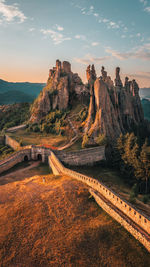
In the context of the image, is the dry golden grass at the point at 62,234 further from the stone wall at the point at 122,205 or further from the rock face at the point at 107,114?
the rock face at the point at 107,114

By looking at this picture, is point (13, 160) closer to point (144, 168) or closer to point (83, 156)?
point (83, 156)

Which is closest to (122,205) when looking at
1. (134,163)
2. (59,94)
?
(134,163)

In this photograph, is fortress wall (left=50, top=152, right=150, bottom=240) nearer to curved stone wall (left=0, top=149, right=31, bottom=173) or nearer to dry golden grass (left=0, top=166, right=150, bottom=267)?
dry golden grass (left=0, top=166, right=150, bottom=267)

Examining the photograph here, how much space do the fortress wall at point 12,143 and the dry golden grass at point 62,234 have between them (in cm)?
3319

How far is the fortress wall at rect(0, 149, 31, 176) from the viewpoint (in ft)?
133

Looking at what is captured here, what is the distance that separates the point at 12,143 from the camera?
5916 cm

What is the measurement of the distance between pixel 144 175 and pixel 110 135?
17815 mm

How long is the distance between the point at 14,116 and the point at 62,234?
90.8 m

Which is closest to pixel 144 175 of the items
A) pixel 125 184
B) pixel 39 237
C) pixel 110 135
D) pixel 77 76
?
pixel 125 184

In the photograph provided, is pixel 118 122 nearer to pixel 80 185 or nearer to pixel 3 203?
pixel 80 185

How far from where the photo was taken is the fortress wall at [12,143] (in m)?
54.7

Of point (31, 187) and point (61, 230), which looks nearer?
point (61, 230)

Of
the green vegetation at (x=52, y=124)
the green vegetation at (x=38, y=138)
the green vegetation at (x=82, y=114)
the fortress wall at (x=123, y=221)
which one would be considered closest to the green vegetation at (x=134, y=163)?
the green vegetation at (x=38, y=138)

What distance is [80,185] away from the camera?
2491 centimetres
